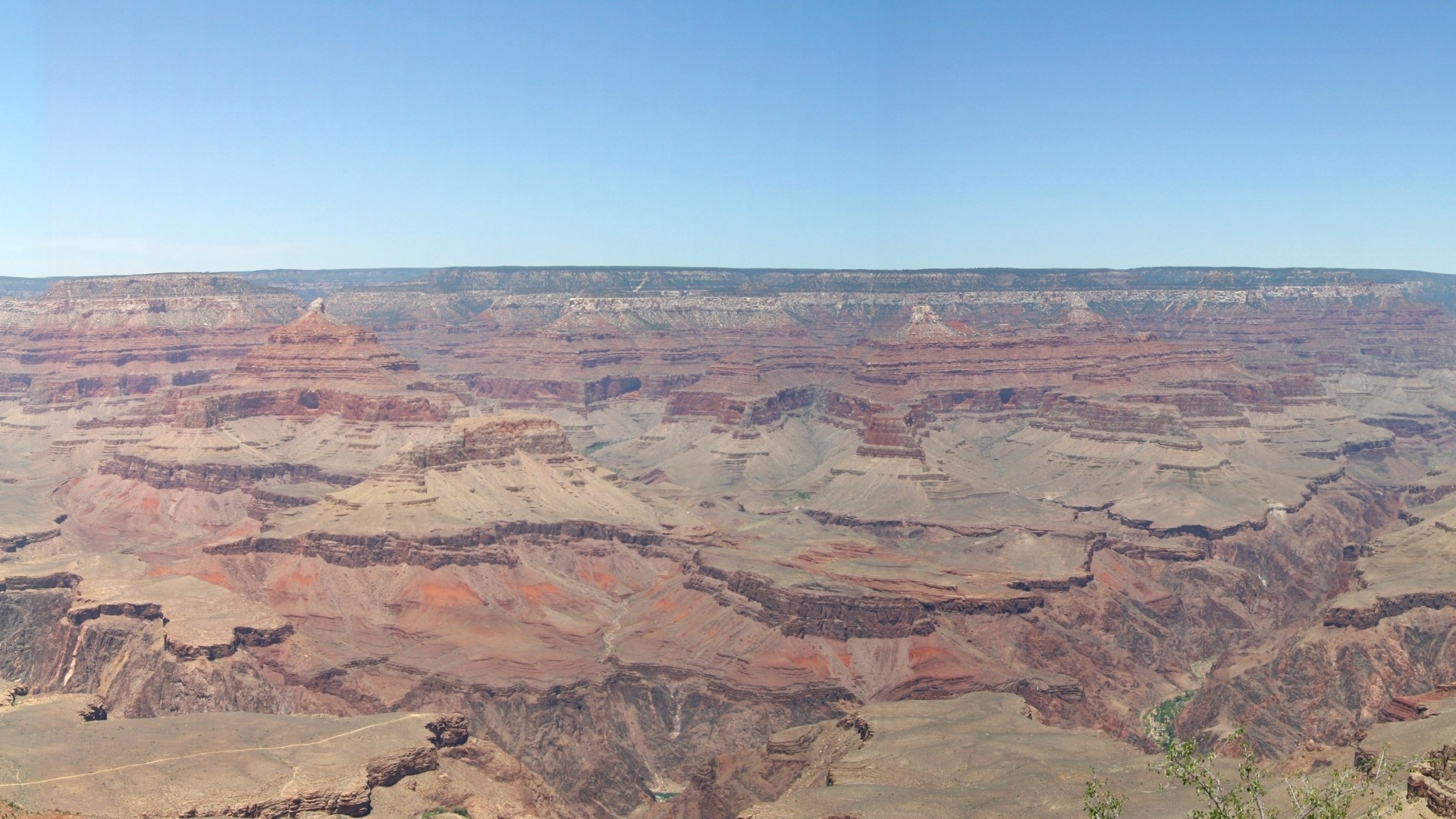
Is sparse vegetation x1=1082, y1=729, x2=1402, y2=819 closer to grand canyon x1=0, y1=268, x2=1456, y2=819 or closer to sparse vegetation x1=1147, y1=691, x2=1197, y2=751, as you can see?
grand canyon x1=0, y1=268, x2=1456, y2=819

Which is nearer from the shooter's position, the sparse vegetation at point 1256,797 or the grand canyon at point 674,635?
the sparse vegetation at point 1256,797

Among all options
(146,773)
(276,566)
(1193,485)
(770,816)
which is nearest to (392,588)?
(276,566)

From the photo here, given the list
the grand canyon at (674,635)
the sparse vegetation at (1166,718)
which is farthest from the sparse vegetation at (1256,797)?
the sparse vegetation at (1166,718)

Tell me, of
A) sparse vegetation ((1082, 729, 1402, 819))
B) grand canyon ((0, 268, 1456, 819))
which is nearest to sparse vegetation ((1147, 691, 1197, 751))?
grand canyon ((0, 268, 1456, 819))

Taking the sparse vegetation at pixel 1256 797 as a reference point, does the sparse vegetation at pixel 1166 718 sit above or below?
below

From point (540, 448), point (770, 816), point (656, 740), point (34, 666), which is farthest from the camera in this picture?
point (540, 448)

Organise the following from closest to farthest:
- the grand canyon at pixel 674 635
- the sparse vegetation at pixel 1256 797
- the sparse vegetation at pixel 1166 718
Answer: the sparse vegetation at pixel 1256 797 < the grand canyon at pixel 674 635 < the sparse vegetation at pixel 1166 718

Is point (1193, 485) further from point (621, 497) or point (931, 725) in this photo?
point (931, 725)

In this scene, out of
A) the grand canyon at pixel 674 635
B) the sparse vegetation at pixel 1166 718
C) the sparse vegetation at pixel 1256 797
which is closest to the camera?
the sparse vegetation at pixel 1256 797

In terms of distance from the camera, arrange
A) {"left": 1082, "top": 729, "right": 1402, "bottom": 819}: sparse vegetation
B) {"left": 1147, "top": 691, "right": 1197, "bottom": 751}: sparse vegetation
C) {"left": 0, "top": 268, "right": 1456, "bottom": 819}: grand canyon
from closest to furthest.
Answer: {"left": 1082, "top": 729, "right": 1402, "bottom": 819}: sparse vegetation, {"left": 0, "top": 268, "right": 1456, "bottom": 819}: grand canyon, {"left": 1147, "top": 691, "right": 1197, "bottom": 751}: sparse vegetation

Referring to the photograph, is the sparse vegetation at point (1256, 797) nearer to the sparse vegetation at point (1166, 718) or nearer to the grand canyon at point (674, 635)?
the grand canyon at point (674, 635)

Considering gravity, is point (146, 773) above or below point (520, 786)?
above
